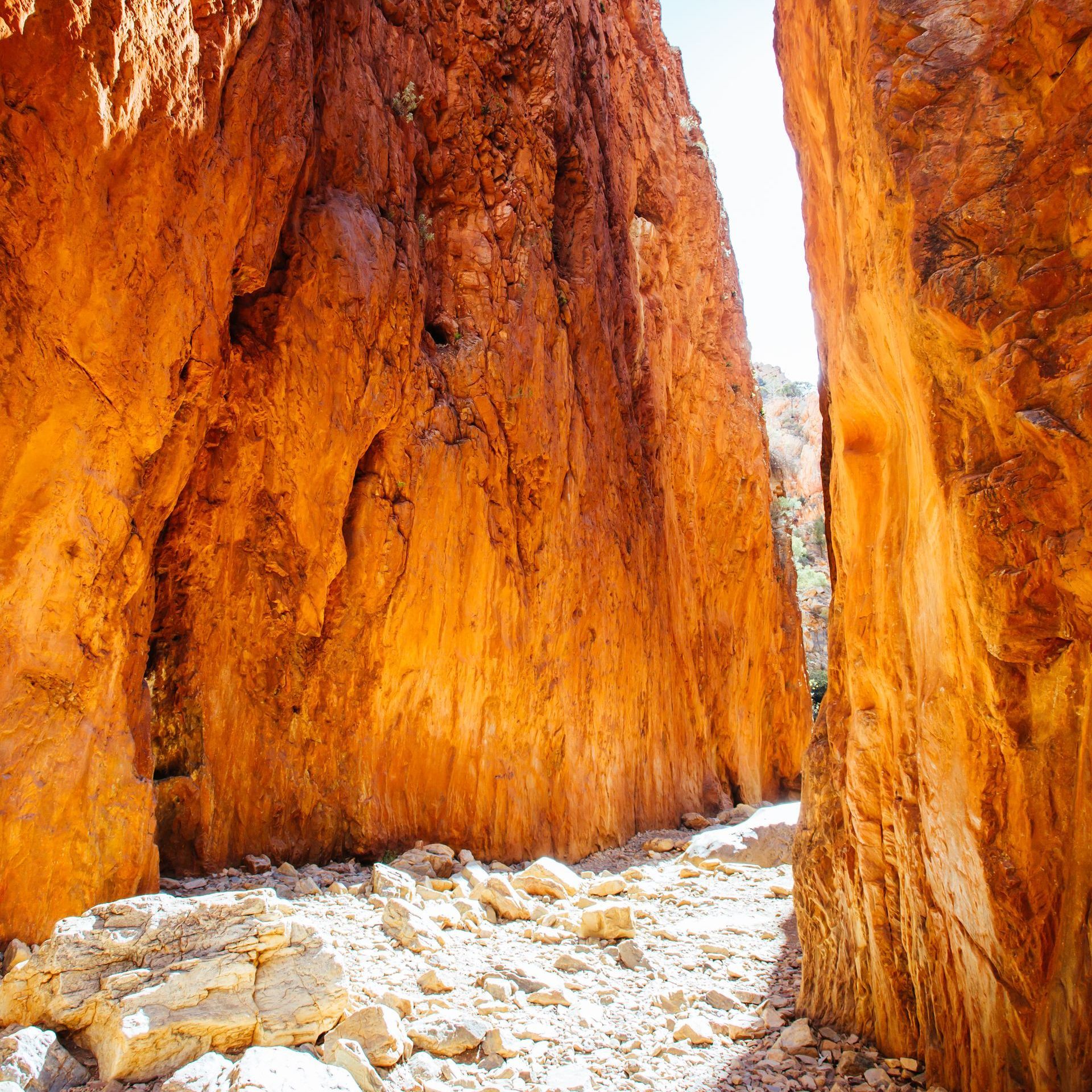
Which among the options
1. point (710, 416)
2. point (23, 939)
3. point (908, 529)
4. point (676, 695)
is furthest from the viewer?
point (710, 416)

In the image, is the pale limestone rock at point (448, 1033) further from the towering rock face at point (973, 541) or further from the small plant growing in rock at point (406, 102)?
the small plant growing in rock at point (406, 102)

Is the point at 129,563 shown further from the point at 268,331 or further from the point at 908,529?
the point at 908,529

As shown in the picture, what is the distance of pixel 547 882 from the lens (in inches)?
295

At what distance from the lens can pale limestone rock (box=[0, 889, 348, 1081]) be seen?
3.95 m

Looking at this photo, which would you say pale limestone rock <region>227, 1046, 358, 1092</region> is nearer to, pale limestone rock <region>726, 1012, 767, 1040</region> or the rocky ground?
the rocky ground

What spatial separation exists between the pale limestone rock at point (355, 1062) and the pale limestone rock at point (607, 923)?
106 inches

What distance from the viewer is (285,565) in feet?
26.2

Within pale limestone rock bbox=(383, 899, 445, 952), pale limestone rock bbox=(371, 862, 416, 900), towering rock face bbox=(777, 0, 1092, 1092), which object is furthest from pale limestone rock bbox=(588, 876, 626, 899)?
towering rock face bbox=(777, 0, 1092, 1092)

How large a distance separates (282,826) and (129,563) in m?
3.23

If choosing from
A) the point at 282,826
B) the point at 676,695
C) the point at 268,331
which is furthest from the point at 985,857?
the point at 676,695

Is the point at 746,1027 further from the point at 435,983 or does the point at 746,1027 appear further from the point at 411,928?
the point at 411,928

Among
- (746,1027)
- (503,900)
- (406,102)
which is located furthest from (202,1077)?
(406,102)

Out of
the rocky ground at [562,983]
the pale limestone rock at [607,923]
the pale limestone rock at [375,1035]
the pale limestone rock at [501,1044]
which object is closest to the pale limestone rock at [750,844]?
the rocky ground at [562,983]

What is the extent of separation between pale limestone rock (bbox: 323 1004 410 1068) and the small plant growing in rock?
32.4 ft
